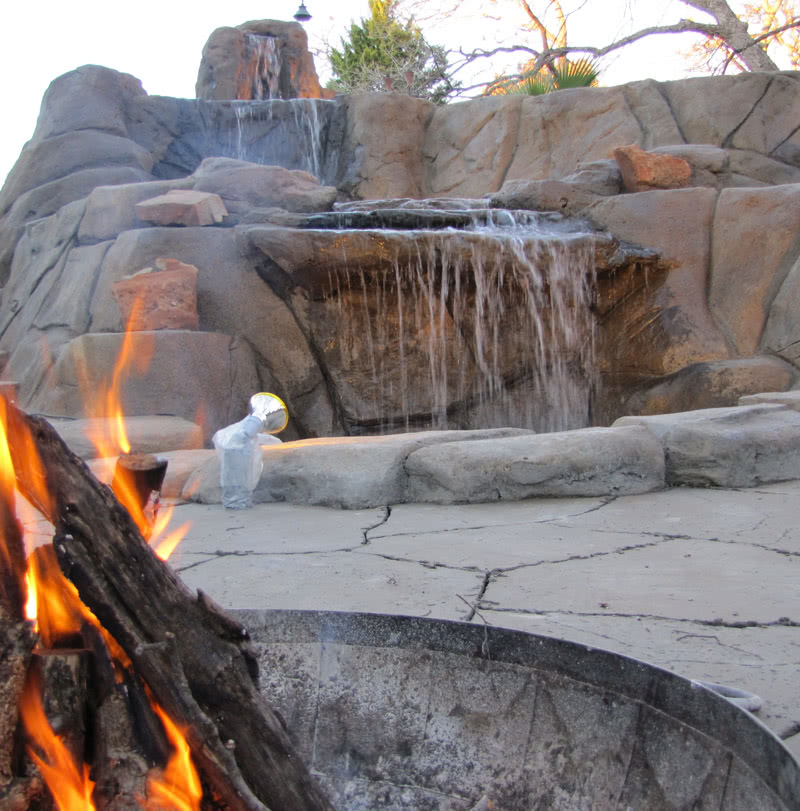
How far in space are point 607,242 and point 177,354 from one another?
368cm

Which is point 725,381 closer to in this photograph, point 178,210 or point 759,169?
point 759,169

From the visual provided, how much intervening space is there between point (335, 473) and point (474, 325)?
348 cm

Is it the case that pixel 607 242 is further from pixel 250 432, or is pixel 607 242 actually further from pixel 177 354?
pixel 250 432

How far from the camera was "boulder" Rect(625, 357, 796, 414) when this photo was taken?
6980 millimetres

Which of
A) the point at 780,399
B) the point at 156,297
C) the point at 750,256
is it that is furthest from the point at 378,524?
the point at 750,256

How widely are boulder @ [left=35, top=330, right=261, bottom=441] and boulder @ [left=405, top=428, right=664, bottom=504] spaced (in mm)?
2681

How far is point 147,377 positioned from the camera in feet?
A: 20.4

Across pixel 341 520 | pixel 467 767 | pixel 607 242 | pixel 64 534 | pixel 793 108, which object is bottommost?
pixel 341 520

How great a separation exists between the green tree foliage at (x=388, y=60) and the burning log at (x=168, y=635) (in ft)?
65.0

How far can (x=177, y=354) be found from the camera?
6.32 metres

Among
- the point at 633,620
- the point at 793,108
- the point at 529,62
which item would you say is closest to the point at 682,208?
the point at 793,108

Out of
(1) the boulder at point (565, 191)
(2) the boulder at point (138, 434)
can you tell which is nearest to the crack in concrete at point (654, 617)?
(2) the boulder at point (138, 434)

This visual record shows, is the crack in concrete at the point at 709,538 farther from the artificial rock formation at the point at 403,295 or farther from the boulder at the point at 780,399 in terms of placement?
the artificial rock formation at the point at 403,295

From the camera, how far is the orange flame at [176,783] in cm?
109
